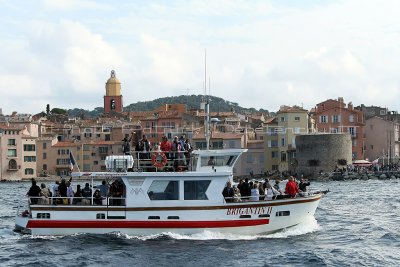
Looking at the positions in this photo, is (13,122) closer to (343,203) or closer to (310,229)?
(343,203)

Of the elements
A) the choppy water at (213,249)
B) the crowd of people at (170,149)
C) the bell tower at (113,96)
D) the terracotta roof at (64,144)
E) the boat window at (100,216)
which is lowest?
the choppy water at (213,249)

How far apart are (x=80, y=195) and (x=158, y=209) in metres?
2.78

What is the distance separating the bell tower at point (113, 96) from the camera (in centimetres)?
14100

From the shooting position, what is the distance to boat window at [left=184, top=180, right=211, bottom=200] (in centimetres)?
2675

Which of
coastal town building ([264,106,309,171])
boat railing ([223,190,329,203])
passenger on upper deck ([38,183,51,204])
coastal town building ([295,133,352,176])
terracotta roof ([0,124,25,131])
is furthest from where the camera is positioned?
terracotta roof ([0,124,25,131])

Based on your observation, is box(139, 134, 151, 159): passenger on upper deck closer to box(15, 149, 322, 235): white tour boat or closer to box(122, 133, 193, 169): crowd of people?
box(122, 133, 193, 169): crowd of people

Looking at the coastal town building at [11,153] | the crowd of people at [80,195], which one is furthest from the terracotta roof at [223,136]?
the crowd of people at [80,195]

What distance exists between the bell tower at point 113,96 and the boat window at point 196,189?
4518 inches

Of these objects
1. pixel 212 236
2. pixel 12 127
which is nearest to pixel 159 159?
pixel 212 236

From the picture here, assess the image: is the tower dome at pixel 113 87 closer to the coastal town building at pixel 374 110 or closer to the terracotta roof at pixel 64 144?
the terracotta roof at pixel 64 144

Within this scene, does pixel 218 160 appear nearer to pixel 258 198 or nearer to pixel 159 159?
pixel 258 198

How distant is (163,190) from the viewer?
88.0 ft

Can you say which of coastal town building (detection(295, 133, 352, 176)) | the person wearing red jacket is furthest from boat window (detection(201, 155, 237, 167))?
coastal town building (detection(295, 133, 352, 176))

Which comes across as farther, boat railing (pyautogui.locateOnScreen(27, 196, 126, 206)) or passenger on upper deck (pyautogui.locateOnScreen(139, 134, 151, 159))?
passenger on upper deck (pyautogui.locateOnScreen(139, 134, 151, 159))
